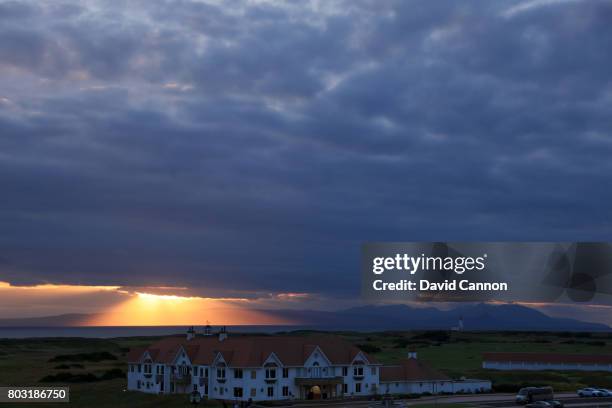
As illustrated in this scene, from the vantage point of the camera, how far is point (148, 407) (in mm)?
94375

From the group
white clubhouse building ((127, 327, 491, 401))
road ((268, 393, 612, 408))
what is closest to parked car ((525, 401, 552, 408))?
road ((268, 393, 612, 408))

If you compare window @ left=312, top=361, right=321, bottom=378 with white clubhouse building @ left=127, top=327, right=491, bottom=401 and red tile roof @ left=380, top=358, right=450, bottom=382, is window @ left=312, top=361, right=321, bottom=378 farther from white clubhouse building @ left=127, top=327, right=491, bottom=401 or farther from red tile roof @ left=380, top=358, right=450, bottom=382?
red tile roof @ left=380, top=358, right=450, bottom=382

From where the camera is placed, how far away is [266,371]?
99.8m

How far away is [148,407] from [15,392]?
1765cm

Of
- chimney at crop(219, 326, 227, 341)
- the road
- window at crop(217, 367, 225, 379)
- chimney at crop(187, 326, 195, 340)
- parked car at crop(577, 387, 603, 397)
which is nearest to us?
the road

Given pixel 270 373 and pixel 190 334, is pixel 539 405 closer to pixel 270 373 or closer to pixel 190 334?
pixel 270 373

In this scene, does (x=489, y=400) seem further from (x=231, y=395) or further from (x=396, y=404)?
(x=231, y=395)

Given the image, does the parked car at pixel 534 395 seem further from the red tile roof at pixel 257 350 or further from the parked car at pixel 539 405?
the red tile roof at pixel 257 350

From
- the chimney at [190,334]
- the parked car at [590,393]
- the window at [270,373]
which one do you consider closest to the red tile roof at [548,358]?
the parked car at [590,393]

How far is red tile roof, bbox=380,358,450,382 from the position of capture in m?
109

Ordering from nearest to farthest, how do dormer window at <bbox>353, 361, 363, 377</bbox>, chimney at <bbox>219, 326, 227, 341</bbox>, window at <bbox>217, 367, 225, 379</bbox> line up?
window at <bbox>217, 367, 225, 379</bbox>, dormer window at <bbox>353, 361, 363, 377</bbox>, chimney at <bbox>219, 326, 227, 341</bbox>

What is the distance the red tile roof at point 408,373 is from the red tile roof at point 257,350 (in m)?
3.16

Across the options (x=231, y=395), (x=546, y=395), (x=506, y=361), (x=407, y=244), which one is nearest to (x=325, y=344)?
(x=231, y=395)

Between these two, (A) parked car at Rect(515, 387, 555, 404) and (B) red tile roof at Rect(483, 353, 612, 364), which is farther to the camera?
(B) red tile roof at Rect(483, 353, 612, 364)
